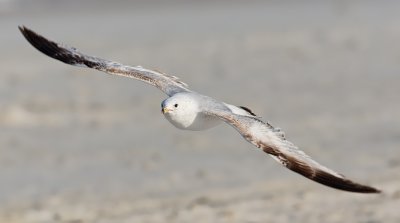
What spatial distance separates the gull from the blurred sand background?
1385 millimetres

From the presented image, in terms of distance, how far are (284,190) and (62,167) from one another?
2591 millimetres

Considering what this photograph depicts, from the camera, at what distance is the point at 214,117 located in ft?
20.9

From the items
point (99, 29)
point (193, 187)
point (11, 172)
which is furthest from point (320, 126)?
point (99, 29)

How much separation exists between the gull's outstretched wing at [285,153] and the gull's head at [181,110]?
0.41 m

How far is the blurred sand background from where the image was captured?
28.0 feet

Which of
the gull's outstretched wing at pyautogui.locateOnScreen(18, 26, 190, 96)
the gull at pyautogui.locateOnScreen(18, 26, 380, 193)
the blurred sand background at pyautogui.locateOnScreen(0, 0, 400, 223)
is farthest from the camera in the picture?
the blurred sand background at pyautogui.locateOnScreen(0, 0, 400, 223)

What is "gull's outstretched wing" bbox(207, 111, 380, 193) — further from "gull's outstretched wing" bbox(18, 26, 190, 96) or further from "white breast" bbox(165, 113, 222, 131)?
"gull's outstretched wing" bbox(18, 26, 190, 96)

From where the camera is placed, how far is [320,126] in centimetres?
1159

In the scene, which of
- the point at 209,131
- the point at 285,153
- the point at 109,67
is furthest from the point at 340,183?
the point at 209,131

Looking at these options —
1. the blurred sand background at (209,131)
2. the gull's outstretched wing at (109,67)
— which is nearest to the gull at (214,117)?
the gull's outstretched wing at (109,67)

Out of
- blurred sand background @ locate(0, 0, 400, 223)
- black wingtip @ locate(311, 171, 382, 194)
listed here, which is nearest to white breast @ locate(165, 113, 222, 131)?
black wingtip @ locate(311, 171, 382, 194)

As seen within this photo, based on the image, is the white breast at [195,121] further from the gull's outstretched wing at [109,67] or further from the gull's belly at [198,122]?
the gull's outstretched wing at [109,67]

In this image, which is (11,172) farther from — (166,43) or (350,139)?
(166,43)

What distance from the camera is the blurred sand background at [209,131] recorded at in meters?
8.55
